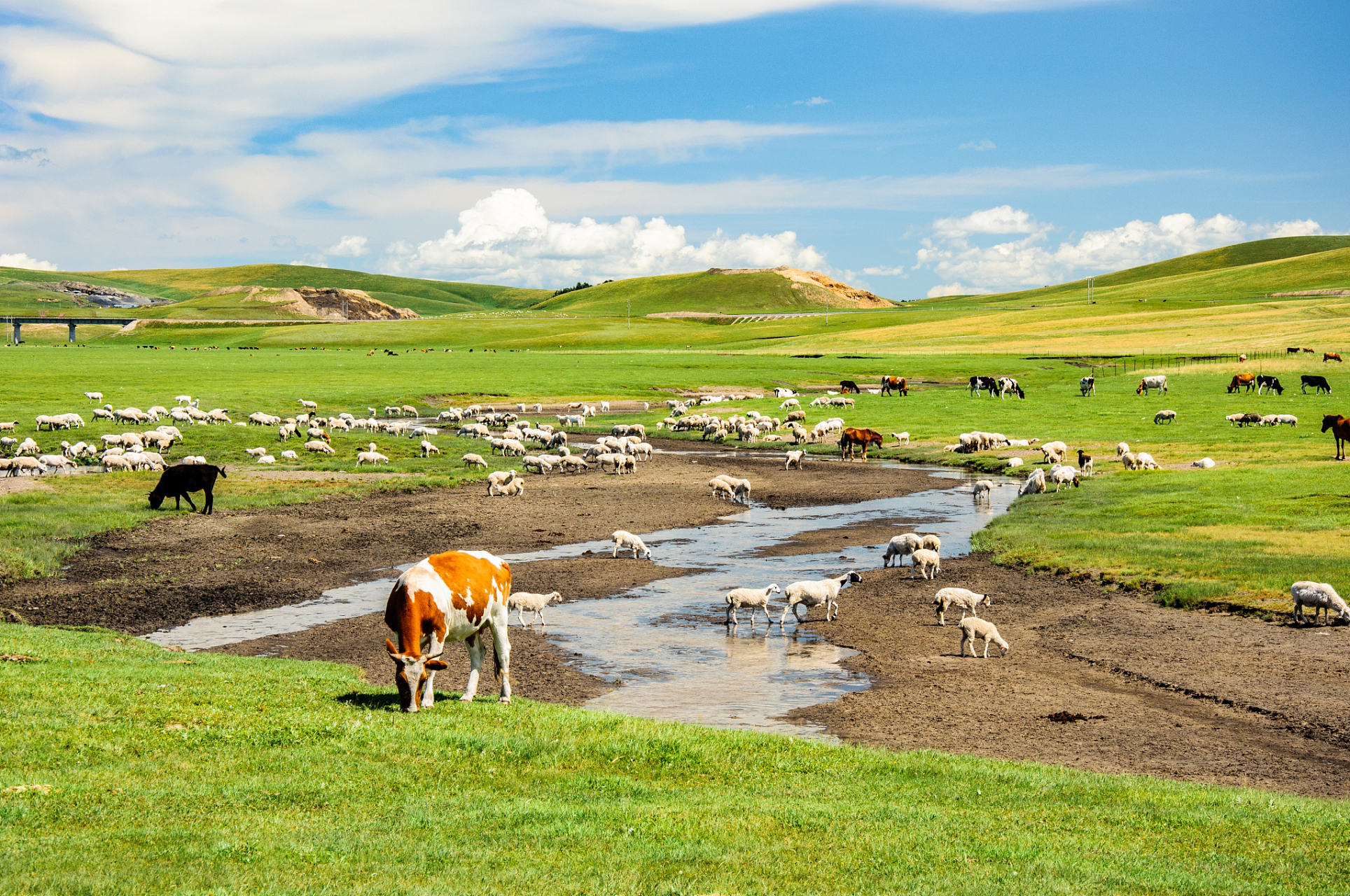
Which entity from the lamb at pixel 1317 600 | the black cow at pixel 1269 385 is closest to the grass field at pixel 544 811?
the lamb at pixel 1317 600

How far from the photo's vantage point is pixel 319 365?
379 ft

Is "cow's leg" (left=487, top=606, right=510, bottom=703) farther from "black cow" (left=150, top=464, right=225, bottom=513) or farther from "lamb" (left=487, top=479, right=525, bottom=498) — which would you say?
"lamb" (left=487, top=479, right=525, bottom=498)

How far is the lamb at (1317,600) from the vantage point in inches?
805

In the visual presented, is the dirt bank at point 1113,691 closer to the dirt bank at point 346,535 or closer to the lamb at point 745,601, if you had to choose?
the lamb at point 745,601

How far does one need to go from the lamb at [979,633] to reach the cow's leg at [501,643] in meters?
9.32

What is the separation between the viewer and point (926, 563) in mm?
26672

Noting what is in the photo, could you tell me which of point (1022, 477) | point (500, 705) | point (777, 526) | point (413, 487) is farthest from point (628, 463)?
point (500, 705)

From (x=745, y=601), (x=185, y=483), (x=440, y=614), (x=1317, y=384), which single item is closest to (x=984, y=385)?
(x=1317, y=384)

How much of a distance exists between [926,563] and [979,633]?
21.6 ft

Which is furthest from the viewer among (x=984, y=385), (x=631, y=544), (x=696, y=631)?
(x=984, y=385)

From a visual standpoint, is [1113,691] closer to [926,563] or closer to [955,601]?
[955,601]

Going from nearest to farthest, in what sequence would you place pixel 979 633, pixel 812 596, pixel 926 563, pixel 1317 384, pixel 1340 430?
pixel 979 633 → pixel 812 596 → pixel 926 563 → pixel 1340 430 → pixel 1317 384

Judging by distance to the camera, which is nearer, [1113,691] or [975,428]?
[1113,691]

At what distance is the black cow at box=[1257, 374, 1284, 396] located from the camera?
68.9 metres
